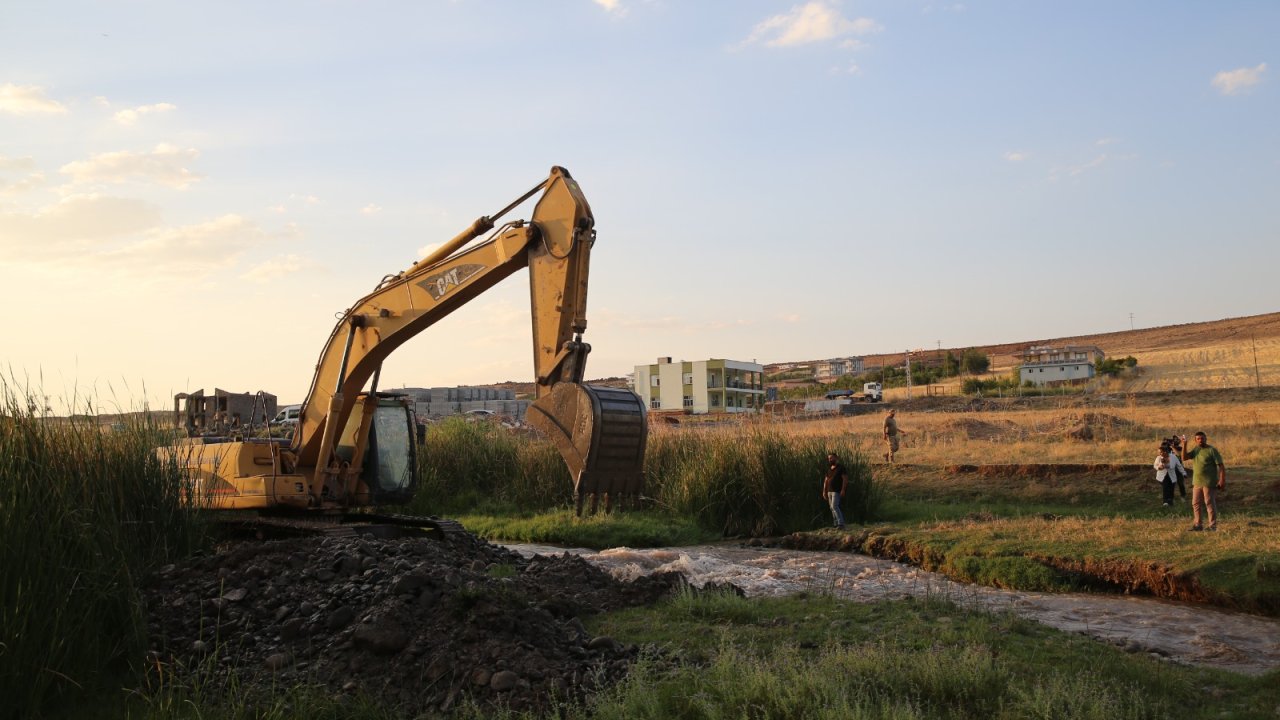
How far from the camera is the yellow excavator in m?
9.88

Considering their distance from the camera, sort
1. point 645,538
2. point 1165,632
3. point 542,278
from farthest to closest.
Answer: point 645,538 < point 542,278 < point 1165,632

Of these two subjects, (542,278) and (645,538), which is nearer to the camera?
(542,278)

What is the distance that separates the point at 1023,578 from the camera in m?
13.0

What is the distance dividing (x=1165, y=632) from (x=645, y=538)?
9.08 metres

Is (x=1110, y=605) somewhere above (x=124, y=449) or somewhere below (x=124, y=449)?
below

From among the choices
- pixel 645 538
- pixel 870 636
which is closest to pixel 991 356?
pixel 645 538

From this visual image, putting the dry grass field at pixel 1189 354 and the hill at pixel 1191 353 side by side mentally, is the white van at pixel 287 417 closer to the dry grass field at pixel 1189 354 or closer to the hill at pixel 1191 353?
the dry grass field at pixel 1189 354

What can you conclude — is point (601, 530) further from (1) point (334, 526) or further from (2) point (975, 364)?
(2) point (975, 364)

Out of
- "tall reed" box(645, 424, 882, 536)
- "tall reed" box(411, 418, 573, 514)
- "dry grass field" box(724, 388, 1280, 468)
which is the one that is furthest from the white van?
"dry grass field" box(724, 388, 1280, 468)

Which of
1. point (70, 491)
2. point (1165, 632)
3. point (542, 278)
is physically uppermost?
point (542, 278)

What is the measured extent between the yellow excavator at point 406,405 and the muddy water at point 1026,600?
2.14 meters

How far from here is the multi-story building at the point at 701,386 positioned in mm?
76000

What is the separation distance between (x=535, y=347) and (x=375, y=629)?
13.2 feet

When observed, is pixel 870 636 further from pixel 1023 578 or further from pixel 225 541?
pixel 225 541
